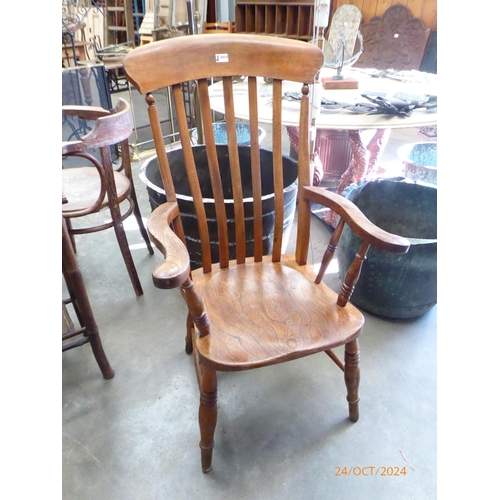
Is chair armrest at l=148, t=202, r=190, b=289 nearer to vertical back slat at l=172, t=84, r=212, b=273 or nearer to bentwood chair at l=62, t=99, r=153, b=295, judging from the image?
vertical back slat at l=172, t=84, r=212, b=273

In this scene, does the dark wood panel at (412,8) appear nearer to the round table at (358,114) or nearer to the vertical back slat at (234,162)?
the round table at (358,114)

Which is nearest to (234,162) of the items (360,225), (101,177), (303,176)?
(303,176)

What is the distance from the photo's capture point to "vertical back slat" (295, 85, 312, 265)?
44.1 inches

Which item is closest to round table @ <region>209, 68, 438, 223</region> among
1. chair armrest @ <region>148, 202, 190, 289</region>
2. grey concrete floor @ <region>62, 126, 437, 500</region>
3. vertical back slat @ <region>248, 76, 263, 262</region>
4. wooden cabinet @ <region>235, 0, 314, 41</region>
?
vertical back slat @ <region>248, 76, 263, 262</region>

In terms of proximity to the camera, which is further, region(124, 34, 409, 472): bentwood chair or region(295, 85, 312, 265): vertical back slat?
region(295, 85, 312, 265): vertical back slat

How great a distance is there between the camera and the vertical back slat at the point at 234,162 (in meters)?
1.11

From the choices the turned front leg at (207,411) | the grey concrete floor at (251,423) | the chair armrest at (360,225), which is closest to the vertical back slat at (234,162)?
the chair armrest at (360,225)

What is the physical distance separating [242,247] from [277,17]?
4.02 metres

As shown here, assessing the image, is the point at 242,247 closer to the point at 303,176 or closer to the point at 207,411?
the point at 303,176

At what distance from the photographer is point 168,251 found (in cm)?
82

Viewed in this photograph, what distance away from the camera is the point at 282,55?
108 cm

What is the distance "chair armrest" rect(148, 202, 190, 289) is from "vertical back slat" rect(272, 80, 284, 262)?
0.36 m

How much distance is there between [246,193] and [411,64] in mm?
2716
